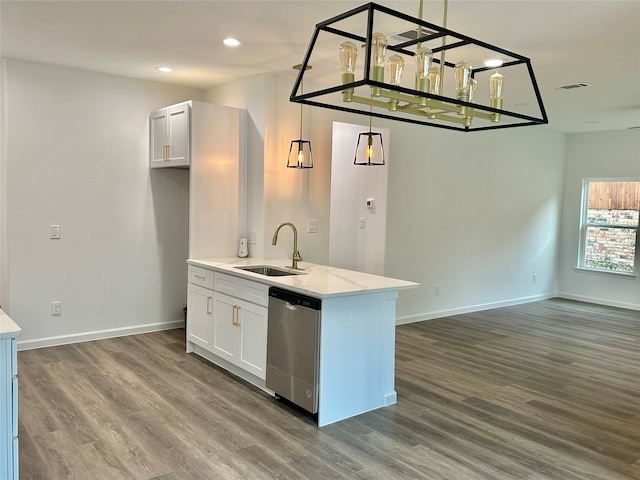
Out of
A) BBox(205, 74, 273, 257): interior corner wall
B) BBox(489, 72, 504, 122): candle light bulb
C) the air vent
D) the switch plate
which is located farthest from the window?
the switch plate

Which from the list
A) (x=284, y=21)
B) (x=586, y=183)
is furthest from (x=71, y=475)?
(x=586, y=183)

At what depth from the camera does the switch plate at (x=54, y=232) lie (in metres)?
4.64

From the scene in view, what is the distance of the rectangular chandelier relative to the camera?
82.9 inches

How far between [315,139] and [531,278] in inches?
175

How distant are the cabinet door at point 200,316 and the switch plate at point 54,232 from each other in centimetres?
131

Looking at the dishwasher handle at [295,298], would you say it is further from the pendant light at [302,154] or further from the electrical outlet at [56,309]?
the electrical outlet at [56,309]

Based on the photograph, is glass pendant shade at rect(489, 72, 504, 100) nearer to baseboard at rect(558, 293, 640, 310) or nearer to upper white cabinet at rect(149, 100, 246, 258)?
upper white cabinet at rect(149, 100, 246, 258)

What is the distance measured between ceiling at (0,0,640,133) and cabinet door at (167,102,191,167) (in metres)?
0.36

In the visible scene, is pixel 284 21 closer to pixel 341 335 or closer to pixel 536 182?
pixel 341 335

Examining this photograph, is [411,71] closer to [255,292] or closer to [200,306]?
[255,292]

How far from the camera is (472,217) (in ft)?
21.8

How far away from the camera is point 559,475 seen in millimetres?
2684

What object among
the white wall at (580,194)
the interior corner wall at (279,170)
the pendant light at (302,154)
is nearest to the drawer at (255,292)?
the interior corner wall at (279,170)

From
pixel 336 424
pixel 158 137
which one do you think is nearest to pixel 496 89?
pixel 336 424
